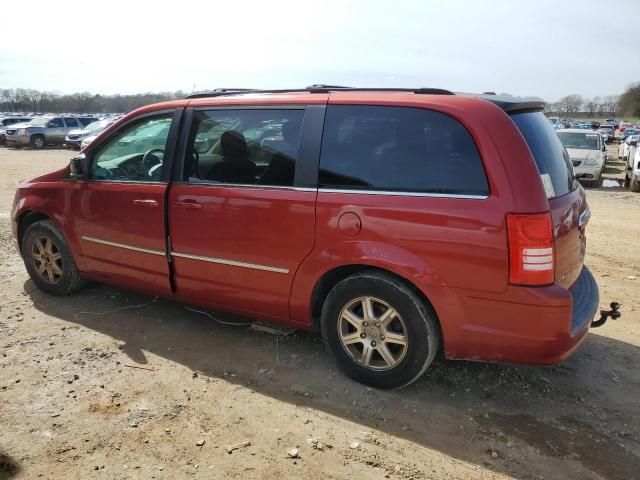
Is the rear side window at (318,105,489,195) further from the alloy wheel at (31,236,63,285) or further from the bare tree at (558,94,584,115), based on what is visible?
the bare tree at (558,94,584,115)

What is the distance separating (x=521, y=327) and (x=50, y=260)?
13.6 feet

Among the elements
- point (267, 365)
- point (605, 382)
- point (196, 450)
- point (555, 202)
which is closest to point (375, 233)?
point (555, 202)

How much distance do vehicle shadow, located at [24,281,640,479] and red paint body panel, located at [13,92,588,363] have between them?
339 mm

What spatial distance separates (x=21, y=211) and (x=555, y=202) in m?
4.58

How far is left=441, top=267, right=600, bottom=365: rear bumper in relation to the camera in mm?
2850

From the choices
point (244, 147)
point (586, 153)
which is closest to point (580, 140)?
point (586, 153)

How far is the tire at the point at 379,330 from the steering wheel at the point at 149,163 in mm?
1795

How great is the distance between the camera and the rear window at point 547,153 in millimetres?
3049

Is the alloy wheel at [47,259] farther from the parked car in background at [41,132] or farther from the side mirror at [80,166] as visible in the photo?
the parked car in background at [41,132]

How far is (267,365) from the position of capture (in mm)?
3744

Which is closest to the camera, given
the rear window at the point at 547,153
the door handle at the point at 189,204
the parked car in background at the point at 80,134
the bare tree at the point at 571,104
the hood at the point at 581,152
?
the rear window at the point at 547,153

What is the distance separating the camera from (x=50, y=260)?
4926 millimetres

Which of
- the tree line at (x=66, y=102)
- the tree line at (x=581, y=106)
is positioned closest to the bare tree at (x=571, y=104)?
the tree line at (x=581, y=106)

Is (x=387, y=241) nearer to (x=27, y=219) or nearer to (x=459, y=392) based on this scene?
(x=459, y=392)
